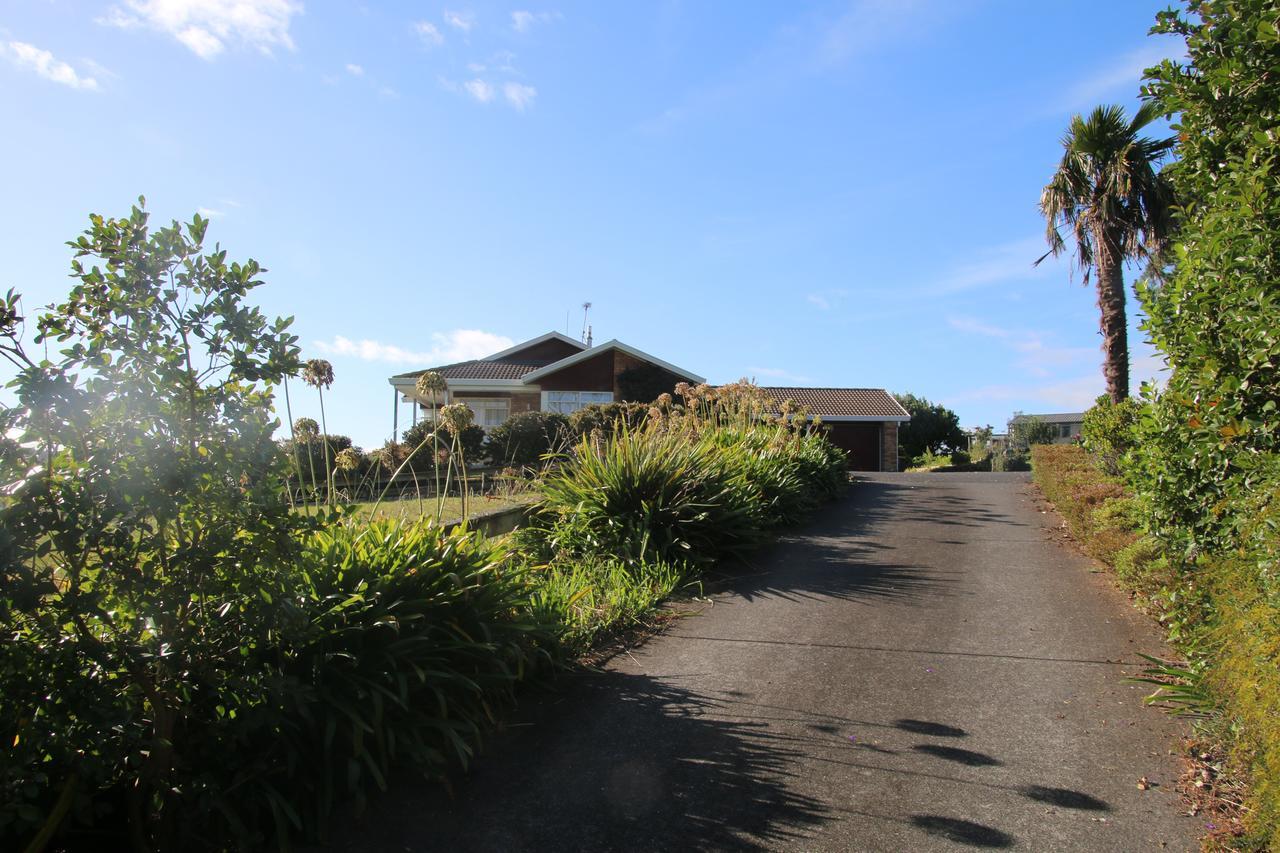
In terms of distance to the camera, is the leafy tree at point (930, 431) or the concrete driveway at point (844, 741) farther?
the leafy tree at point (930, 431)

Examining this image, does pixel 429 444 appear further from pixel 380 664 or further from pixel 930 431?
pixel 930 431

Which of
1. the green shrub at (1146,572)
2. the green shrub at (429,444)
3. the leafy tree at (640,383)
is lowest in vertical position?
the green shrub at (1146,572)

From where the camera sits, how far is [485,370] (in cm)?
3250

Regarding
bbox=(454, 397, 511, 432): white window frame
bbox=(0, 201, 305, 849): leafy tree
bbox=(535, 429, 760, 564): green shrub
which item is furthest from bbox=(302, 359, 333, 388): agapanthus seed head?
bbox=(454, 397, 511, 432): white window frame

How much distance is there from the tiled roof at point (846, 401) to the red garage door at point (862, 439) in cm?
52

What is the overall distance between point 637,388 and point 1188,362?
1029 inches

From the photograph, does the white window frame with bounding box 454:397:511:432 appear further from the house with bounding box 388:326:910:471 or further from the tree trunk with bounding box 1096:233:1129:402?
the tree trunk with bounding box 1096:233:1129:402

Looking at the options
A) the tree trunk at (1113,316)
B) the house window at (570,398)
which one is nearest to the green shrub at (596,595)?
the tree trunk at (1113,316)

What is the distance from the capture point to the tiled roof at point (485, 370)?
31.5 metres

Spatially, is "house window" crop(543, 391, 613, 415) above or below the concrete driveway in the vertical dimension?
above

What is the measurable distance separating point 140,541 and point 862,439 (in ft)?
114

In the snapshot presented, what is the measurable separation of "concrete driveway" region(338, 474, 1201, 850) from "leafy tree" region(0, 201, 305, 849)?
0.94 metres

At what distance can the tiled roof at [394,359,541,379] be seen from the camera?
3147cm

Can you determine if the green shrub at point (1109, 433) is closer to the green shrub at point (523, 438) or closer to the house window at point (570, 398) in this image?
Answer: the green shrub at point (523, 438)
